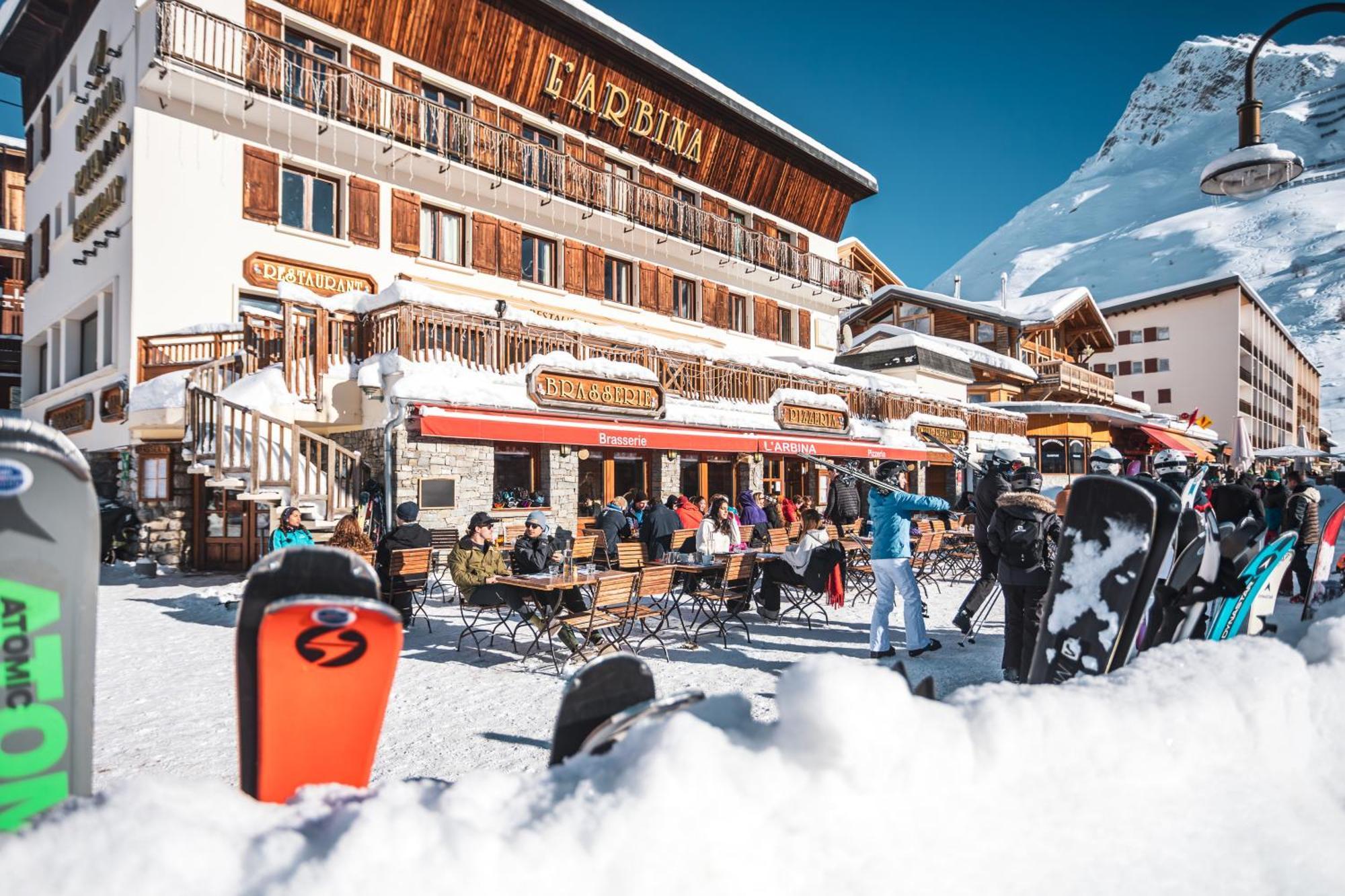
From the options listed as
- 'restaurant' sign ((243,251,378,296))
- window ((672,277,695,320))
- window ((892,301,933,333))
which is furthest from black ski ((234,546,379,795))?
window ((892,301,933,333))

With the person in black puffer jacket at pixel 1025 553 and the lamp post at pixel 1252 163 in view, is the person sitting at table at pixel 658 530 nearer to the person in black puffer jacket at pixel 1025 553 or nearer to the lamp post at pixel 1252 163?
the person in black puffer jacket at pixel 1025 553

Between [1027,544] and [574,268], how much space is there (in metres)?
14.1

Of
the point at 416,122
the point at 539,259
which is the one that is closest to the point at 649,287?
the point at 539,259

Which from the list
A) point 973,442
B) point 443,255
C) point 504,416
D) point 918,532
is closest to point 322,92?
point 443,255

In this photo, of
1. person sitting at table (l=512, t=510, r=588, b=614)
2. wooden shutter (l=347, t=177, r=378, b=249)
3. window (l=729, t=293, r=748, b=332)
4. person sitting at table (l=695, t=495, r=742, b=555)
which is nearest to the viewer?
person sitting at table (l=512, t=510, r=588, b=614)

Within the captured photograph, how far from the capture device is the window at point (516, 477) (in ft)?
43.0

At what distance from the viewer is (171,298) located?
42.0ft

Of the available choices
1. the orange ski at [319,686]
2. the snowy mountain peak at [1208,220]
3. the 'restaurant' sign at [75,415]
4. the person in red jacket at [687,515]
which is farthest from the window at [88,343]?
the snowy mountain peak at [1208,220]

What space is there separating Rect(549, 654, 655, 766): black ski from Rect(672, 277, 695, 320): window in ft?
62.9

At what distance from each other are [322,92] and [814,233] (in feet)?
51.8

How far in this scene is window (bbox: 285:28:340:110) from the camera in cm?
1340

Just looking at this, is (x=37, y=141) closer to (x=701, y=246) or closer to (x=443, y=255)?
(x=443, y=255)

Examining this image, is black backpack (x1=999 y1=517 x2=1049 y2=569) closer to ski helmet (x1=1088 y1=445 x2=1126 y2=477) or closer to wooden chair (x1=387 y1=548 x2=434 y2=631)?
ski helmet (x1=1088 y1=445 x2=1126 y2=477)

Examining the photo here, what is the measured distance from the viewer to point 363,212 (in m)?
14.5
